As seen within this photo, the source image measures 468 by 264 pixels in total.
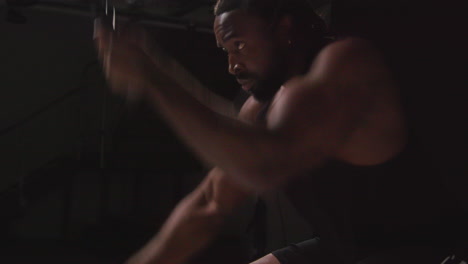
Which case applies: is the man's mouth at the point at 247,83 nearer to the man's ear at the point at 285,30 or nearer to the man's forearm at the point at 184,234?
the man's ear at the point at 285,30

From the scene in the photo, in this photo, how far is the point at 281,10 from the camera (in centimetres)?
123

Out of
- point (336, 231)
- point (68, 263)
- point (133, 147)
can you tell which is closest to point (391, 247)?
point (336, 231)

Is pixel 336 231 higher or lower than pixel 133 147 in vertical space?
lower

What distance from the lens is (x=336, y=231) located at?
3.94 ft

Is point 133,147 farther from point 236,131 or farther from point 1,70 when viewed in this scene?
point 236,131

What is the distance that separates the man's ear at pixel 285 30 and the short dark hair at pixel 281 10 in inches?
0.5

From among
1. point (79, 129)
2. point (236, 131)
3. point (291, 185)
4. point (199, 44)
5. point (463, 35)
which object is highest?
point (199, 44)

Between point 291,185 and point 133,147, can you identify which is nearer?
point 291,185

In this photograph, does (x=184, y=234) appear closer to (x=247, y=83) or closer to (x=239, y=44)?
(x=247, y=83)

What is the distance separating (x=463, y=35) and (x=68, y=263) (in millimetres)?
5013

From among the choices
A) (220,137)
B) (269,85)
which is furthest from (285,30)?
(220,137)

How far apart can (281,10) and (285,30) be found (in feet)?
0.16

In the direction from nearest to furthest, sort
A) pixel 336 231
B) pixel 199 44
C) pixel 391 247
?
pixel 391 247, pixel 336 231, pixel 199 44

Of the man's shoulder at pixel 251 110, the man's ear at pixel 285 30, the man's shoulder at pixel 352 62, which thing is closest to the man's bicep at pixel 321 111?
the man's shoulder at pixel 352 62
